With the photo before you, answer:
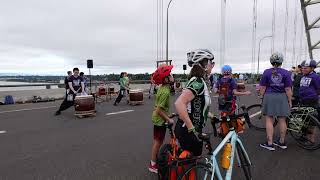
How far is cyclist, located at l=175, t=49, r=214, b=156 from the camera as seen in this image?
3527mm

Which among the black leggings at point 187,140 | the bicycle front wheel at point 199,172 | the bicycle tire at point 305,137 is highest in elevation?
the black leggings at point 187,140

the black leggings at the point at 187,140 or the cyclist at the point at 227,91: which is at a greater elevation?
the cyclist at the point at 227,91

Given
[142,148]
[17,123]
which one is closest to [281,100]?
[142,148]

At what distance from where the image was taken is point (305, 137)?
7.34m

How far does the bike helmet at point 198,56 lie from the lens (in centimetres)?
366

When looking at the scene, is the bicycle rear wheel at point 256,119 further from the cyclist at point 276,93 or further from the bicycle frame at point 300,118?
the cyclist at point 276,93

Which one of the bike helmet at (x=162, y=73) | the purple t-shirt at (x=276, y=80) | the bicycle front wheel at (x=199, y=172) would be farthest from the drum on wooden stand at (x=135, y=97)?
the bicycle front wheel at (x=199, y=172)

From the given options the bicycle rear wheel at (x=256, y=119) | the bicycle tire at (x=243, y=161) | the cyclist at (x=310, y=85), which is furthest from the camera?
the bicycle rear wheel at (x=256, y=119)

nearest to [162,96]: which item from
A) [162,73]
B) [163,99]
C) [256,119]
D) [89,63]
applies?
[163,99]

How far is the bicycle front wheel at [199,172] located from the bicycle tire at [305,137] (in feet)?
14.2

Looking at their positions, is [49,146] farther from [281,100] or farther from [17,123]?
[281,100]

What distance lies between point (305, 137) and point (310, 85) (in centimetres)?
120

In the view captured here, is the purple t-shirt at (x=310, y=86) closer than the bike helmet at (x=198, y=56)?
No

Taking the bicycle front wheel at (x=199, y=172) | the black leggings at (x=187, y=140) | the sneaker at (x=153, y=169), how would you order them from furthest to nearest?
the sneaker at (x=153, y=169), the black leggings at (x=187, y=140), the bicycle front wheel at (x=199, y=172)
